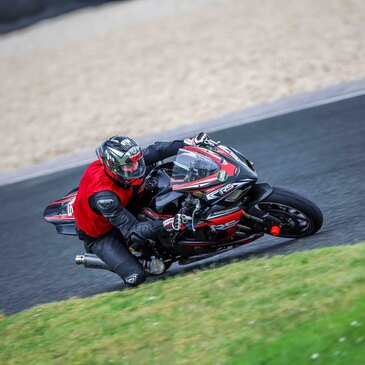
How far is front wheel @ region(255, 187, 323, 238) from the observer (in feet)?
22.0

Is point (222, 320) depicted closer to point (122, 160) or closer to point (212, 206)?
point (212, 206)

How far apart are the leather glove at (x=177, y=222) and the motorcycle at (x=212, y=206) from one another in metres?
0.02

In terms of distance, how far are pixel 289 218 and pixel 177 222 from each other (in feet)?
3.31

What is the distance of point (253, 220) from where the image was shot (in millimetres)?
6895

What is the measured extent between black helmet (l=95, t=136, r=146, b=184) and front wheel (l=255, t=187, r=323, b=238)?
1.10 m

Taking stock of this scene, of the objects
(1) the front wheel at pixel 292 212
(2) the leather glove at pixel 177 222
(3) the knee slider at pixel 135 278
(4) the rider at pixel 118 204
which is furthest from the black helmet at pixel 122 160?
(1) the front wheel at pixel 292 212

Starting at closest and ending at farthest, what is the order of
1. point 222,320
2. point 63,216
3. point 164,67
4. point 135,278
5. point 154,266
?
point 222,320
point 135,278
point 154,266
point 63,216
point 164,67

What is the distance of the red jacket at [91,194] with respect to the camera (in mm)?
6988

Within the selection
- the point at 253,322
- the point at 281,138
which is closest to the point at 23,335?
the point at 253,322

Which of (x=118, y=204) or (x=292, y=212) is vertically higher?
(x=118, y=204)

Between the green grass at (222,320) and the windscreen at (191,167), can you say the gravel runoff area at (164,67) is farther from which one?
the green grass at (222,320)

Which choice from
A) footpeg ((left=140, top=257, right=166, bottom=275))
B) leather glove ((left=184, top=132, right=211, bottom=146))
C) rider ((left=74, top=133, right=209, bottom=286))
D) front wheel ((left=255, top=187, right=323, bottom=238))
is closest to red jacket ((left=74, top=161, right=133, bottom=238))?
rider ((left=74, top=133, right=209, bottom=286))

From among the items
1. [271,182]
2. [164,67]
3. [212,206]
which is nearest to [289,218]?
[212,206]

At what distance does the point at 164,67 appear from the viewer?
49.4 feet
